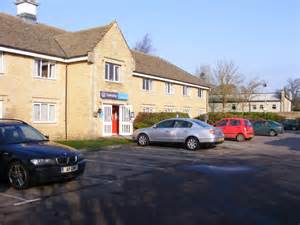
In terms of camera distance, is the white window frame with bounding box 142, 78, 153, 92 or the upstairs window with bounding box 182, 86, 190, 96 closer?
the white window frame with bounding box 142, 78, 153, 92

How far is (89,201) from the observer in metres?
7.64

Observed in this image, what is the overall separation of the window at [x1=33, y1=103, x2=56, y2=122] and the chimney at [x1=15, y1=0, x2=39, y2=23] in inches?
352

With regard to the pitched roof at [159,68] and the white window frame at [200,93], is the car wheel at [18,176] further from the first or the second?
the white window frame at [200,93]

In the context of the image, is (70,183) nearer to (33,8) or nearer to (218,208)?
(218,208)

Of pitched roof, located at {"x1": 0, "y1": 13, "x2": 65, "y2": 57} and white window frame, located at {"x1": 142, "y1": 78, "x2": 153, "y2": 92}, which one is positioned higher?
pitched roof, located at {"x1": 0, "y1": 13, "x2": 65, "y2": 57}

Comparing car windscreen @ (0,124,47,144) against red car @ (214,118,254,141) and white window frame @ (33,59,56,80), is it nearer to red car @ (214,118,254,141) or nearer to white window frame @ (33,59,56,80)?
white window frame @ (33,59,56,80)

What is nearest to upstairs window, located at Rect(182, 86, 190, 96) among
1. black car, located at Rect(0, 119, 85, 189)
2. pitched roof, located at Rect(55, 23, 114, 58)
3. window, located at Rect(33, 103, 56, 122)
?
pitched roof, located at Rect(55, 23, 114, 58)

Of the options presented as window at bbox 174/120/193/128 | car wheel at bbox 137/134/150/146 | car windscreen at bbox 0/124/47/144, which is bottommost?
car wheel at bbox 137/134/150/146

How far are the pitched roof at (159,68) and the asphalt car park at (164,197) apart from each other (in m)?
18.7

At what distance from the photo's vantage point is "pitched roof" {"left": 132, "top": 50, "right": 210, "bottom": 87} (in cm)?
3157

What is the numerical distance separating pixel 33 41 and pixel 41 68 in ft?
5.97

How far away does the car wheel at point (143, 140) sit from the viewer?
65.1 feet

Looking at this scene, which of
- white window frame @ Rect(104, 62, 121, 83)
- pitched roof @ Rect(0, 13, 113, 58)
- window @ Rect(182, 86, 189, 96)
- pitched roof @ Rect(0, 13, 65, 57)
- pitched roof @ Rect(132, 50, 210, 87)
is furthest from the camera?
window @ Rect(182, 86, 189, 96)

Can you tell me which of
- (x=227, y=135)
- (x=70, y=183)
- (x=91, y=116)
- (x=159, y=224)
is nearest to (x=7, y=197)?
(x=70, y=183)
